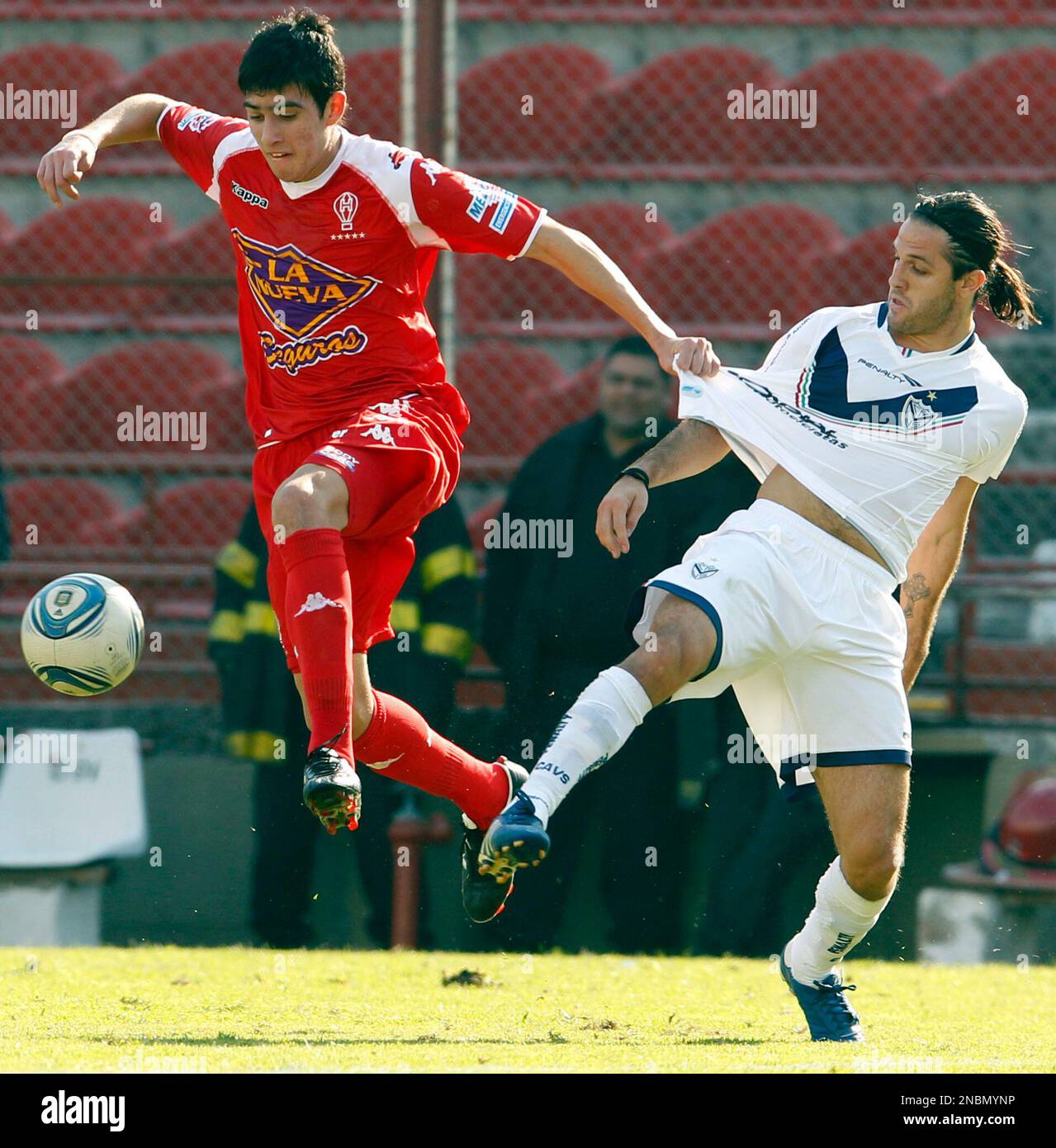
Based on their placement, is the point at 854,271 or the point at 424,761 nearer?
the point at 424,761

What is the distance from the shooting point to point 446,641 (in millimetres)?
6531

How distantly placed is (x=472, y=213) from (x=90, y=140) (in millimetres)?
1020

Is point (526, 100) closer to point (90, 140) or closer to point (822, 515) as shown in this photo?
point (90, 140)

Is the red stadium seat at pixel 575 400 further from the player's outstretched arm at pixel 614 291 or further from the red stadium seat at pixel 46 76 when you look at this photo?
Answer: the red stadium seat at pixel 46 76

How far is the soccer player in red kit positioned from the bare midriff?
0.38 meters

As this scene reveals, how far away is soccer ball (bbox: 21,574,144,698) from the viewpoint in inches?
185

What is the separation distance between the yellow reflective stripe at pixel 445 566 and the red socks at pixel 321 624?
2376mm

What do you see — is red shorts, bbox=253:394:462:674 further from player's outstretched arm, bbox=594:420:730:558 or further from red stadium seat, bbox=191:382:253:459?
red stadium seat, bbox=191:382:253:459

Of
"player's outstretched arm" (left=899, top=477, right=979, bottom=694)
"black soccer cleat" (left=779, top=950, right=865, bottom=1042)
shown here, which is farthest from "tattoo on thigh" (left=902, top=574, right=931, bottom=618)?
"black soccer cleat" (left=779, top=950, right=865, bottom=1042)

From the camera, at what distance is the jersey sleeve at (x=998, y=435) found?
14.4 feet

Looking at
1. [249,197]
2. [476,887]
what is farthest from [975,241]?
[476,887]

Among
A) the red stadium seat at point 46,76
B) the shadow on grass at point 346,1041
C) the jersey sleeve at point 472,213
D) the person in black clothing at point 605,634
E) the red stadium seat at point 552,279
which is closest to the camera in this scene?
the shadow on grass at point 346,1041

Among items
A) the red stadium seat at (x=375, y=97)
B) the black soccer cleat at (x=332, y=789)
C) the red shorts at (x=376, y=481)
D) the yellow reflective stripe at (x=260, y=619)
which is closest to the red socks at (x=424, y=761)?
the red shorts at (x=376, y=481)
